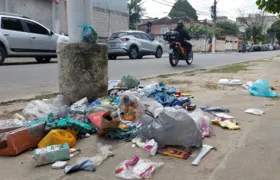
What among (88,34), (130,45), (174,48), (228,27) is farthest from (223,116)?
(228,27)

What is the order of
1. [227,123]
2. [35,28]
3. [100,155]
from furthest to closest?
[35,28] → [227,123] → [100,155]

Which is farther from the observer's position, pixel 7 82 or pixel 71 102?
pixel 7 82

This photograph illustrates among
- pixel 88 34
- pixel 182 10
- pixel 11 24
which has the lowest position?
pixel 88 34

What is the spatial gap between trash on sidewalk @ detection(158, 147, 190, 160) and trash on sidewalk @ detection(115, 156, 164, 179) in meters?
0.20

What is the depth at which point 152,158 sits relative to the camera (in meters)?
2.41

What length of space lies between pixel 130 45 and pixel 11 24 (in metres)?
6.36

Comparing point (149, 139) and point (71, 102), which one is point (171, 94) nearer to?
point (71, 102)

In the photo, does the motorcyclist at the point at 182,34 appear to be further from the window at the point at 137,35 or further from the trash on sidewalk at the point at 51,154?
the trash on sidewalk at the point at 51,154

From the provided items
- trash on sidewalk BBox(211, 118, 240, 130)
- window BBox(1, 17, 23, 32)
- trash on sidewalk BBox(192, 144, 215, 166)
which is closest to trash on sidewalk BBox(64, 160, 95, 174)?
trash on sidewalk BBox(192, 144, 215, 166)

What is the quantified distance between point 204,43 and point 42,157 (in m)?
43.1

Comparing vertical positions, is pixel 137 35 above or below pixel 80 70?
above

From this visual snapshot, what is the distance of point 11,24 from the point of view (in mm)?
10750

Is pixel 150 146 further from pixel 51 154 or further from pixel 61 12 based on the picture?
pixel 61 12

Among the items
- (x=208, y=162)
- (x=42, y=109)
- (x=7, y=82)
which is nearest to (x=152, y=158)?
(x=208, y=162)
